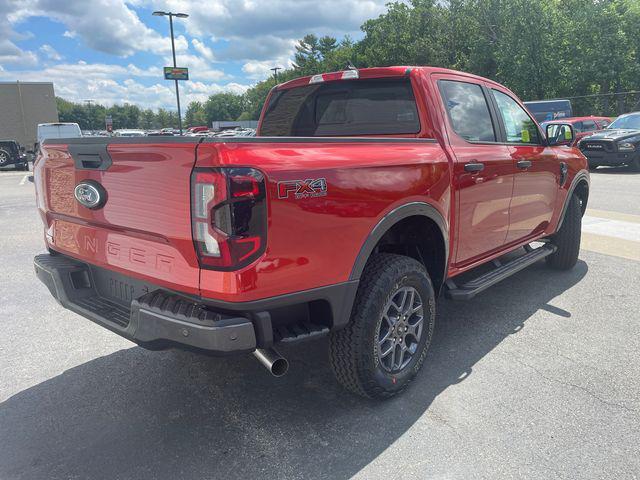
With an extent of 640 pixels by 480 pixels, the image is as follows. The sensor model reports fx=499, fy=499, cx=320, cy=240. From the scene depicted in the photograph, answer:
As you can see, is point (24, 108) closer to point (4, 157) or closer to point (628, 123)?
point (4, 157)

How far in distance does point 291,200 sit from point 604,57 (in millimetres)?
34382

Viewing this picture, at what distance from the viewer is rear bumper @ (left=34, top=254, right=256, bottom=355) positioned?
210 cm

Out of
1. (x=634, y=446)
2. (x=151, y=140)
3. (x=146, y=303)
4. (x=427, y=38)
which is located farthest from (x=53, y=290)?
(x=427, y=38)

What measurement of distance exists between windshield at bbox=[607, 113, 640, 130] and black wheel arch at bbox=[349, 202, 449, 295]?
15506 millimetres

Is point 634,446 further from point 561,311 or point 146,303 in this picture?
point 146,303

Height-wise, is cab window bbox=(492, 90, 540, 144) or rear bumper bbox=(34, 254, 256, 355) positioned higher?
cab window bbox=(492, 90, 540, 144)

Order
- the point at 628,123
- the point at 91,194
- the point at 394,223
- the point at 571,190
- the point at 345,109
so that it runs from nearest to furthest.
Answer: the point at 91,194
the point at 394,223
the point at 345,109
the point at 571,190
the point at 628,123

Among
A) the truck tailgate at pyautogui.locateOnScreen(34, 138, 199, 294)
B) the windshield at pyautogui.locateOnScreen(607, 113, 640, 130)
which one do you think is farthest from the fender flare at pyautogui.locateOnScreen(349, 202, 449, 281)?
the windshield at pyautogui.locateOnScreen(607, 113, 640, 130)

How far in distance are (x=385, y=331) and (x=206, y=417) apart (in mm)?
1120

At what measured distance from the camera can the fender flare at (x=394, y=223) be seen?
253 cm

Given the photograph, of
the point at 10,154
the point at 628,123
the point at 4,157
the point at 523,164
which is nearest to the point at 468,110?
the point at 523,164

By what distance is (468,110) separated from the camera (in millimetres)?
3736

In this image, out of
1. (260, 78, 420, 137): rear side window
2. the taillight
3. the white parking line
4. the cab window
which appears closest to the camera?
the taillight

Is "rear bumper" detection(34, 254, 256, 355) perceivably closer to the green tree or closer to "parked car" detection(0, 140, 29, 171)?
"parked car" detection(0, 140, 29, 171)
